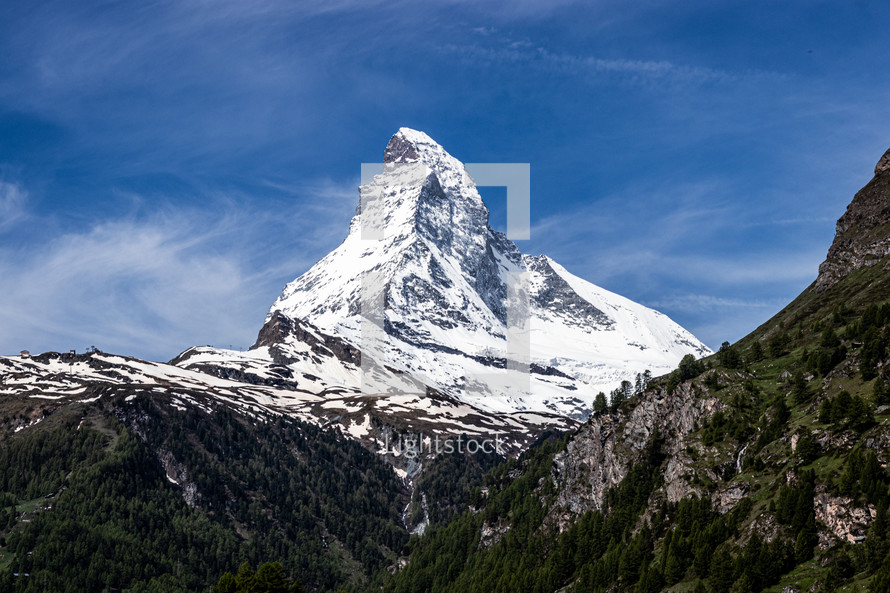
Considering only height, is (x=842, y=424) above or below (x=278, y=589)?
above

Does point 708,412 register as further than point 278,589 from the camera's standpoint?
Yes

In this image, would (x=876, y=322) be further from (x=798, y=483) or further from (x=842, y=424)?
(x=798, y=483)

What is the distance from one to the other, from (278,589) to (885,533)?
9204 cm

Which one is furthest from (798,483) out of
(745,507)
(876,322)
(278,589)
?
(278,589)

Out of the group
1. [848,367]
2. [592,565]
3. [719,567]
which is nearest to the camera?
[719,567]

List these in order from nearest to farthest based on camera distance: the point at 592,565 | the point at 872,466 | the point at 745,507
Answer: the point at 872,466
the point at 745,507
the point at 592,565

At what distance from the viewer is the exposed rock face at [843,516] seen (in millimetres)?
128625

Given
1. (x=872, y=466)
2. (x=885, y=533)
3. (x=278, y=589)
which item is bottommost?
(x=278, y=589)

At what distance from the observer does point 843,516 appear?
13212 centimetres

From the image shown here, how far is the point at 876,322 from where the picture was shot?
7210 inches

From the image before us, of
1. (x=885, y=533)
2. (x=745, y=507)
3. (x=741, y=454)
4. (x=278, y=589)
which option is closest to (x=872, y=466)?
(x=885, y=533)

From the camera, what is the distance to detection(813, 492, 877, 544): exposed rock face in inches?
5064

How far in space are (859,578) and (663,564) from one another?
4681cm

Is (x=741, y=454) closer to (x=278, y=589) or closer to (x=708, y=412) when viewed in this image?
(x=708, y=412)
